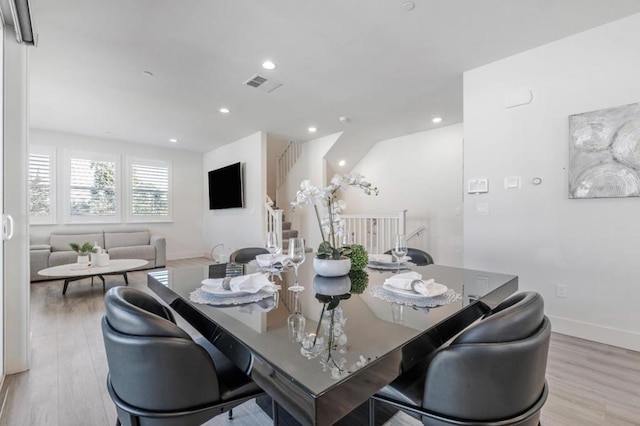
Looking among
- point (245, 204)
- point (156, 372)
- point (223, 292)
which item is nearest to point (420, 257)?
point (223, 292)

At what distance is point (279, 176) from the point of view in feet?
23.6

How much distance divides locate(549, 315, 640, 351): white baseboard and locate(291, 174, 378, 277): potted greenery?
244cm

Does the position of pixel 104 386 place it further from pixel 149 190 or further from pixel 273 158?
pixel 273 158

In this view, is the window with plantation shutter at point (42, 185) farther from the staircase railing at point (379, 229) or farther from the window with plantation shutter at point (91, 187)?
the staircase railing at point (379, 229)

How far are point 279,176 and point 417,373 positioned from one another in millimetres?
6433

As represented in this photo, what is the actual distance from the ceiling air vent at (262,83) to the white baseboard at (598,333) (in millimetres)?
3707

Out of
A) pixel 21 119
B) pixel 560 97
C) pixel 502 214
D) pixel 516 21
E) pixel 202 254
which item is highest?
pixel 516 21

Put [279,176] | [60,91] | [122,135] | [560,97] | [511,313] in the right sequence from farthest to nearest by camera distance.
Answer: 1. [279,176]
2. [122,135]
3. [60,91]
4. [560,97]
5. [511,313]

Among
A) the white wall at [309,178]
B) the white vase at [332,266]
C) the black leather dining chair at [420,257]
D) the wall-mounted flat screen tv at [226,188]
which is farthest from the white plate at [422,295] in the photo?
the wall-mounted flat screen tv at [226,188]

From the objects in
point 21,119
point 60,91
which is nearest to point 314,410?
point 21,119

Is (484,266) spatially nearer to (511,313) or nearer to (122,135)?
(511,313)

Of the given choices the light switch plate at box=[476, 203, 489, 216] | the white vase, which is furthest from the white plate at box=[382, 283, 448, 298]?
the light switch plate at box=[476, 203, 489, 216]

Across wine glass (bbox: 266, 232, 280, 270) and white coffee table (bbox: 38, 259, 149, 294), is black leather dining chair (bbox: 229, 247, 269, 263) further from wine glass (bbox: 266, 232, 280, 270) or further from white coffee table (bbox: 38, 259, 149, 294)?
white coffee table (bbox: 38, 259, 149, 294)

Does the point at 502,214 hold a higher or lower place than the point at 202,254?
higher
